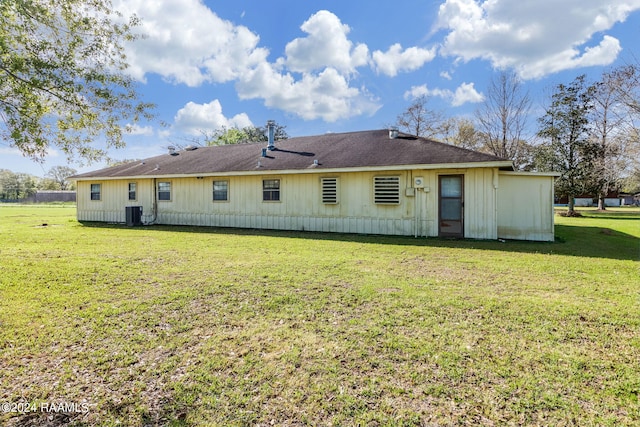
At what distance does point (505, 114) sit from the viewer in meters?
25.7

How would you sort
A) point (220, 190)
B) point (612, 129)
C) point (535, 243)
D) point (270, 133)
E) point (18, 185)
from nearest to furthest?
point (535, 243) < point (220, 190) < point (270, 133) < point (612, 129) < point (18, 185)

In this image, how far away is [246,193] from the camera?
13.6m

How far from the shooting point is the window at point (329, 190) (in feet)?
39.3

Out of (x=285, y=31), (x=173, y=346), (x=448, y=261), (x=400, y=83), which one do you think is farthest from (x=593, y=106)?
(x=173, y=346)

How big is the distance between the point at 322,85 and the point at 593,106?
21.0m

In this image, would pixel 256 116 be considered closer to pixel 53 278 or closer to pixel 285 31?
pixel 285 31

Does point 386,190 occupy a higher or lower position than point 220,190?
lower

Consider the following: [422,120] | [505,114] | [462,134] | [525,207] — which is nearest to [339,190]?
[525,207]

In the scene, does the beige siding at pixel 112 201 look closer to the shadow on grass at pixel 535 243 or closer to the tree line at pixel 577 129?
the shadow on grass at pixel 535 243

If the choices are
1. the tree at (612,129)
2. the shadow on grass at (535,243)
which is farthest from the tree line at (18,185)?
the tree at (612,129)

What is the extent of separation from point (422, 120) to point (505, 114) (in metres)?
7.83

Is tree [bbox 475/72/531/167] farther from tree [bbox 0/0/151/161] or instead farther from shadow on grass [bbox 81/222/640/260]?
tree [bbox 0/0/151/161]

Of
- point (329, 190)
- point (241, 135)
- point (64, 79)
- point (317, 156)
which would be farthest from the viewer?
point (241, 135)

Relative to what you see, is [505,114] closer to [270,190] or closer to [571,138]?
[571,138]
